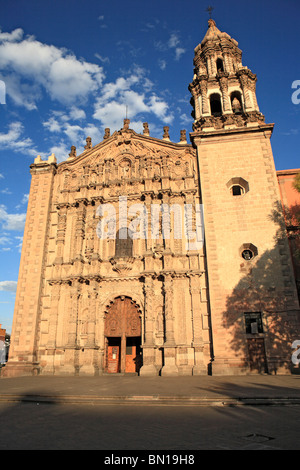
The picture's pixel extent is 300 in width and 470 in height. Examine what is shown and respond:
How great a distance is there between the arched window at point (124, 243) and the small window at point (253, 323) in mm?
9208

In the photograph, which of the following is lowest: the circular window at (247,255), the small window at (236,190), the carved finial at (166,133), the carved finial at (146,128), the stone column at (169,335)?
the stone column at (169,335)

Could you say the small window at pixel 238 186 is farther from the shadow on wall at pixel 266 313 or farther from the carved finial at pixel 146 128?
the carved finial at pixel 146 128

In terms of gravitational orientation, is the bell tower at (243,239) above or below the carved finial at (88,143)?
below

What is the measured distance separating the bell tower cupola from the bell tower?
99 mm

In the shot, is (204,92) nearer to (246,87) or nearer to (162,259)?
(246,87)

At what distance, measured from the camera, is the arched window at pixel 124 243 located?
78.4 ft

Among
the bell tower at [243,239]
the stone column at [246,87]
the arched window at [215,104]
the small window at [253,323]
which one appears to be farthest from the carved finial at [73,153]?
the small window at [253,323]

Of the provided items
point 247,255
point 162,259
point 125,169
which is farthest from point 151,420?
point 125,169

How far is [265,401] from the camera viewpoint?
1039 centimetres

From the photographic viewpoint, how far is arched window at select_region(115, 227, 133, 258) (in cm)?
2391

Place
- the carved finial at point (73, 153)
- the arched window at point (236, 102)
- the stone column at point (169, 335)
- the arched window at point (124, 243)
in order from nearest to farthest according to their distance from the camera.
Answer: the stone column at point (169, 335) < the arched window at point (124, 243) < the arched window at point (236, 102) < the carved finial at point (73, 153)

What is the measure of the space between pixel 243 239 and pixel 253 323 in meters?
5.50

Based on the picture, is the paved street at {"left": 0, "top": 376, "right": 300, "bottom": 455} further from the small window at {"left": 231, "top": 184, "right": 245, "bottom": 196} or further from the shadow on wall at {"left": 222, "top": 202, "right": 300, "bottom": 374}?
the small window at {"left": 231, "top": 184, "right": 245, "bottom": 196}

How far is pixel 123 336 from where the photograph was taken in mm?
21922
